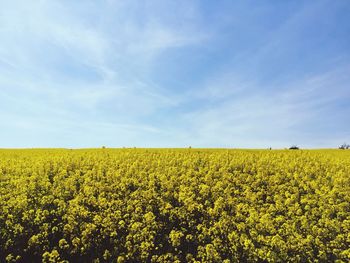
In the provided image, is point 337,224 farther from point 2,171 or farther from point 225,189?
point 2,171

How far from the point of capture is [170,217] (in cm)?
1606

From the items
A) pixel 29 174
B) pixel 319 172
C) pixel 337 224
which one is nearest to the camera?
pixel 337 224

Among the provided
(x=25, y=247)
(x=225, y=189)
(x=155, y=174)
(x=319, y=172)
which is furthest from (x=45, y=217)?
(x=319, y=172)

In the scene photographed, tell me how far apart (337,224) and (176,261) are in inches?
268

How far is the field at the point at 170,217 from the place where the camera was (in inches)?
558

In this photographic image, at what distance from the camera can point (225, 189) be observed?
19.5 meters

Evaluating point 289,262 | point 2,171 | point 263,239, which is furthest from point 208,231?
point 2,171

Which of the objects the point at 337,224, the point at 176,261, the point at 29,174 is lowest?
the point at 176,261

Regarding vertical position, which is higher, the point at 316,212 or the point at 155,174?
the point at 155,174

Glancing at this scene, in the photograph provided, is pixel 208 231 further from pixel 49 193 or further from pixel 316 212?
pixel 49 193

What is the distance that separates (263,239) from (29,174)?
14146 millimetres

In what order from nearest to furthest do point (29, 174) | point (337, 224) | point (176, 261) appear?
1. point (176, 261)
2. point (337, 224)
3. point (29, 174)

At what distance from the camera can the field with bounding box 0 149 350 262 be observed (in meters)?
14.2

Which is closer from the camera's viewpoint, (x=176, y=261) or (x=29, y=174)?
(x=176, y=261)
